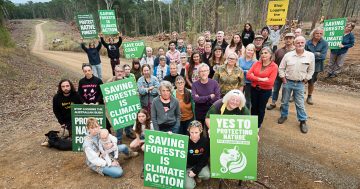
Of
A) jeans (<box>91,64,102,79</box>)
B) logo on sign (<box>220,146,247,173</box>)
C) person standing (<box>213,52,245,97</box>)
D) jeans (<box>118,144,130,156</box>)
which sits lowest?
jeans (<box>118,144,130,156</box>)

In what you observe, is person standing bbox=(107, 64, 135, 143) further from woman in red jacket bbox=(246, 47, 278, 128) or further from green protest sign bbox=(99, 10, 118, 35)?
green protest sign bbox=(99, 10, 118, 35)

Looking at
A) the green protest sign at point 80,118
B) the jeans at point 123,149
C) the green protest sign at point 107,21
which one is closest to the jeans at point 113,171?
the jeans at point 123,149

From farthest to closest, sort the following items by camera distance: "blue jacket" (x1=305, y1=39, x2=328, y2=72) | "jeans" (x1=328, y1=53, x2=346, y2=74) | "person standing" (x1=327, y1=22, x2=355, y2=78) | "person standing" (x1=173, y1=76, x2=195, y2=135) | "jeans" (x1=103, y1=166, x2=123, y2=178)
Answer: "jeans" (x1=328, y1=53, x2=346, y2=74) → "person standing" (x1=327, y1=22, x2=355, y2=78) → "blue jacket" (x1=305, y1=39, x2=328, y2=72) → "person standing" (x1=173, y1=76, x2=195, y2=135) → "jeans" (x1=103, y1=166, x2=123, y2=178)

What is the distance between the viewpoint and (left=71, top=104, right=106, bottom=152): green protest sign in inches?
244

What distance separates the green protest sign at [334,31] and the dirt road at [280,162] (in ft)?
12.6

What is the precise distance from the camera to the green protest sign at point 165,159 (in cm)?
459

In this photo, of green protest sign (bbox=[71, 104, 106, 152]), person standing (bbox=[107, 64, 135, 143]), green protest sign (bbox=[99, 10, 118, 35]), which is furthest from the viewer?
green protest sign (bbox=[99, 10, 118, 35])

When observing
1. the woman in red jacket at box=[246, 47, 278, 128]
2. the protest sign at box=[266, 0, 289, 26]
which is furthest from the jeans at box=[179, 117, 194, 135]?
the protest sign at box=[266, 0, 289, 26]

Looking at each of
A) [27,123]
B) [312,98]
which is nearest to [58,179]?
[27,123]

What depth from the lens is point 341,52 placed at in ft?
34.7

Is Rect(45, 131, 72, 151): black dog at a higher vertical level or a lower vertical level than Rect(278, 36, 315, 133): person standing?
lower

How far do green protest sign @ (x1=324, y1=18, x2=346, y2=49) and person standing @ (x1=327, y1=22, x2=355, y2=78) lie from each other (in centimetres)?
24

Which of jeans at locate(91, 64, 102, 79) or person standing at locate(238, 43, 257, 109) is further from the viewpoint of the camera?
jeans at locate(91, 64, 102, 79)

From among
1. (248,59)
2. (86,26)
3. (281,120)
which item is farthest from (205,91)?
(86,26)
